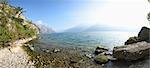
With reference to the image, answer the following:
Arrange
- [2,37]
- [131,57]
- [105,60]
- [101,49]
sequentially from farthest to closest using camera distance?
[101,49] → [2,37] → [105,60] → [131,57]

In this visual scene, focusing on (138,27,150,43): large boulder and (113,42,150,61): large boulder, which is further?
(138,27,150,43): large boulder

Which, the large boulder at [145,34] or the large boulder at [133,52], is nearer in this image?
the large boulder at [133,52]

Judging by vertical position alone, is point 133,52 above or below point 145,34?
below

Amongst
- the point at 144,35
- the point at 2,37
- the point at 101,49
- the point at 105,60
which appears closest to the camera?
the point at 105,60

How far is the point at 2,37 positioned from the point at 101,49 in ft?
74.5

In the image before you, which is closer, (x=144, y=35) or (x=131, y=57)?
(x=131, y=57)

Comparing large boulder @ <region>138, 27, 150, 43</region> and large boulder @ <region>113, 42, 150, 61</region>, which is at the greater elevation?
large boulder @ <region>138, 27, 150, 43</region>

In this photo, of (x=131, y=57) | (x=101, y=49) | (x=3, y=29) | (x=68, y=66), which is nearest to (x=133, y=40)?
(x=101, y=49)

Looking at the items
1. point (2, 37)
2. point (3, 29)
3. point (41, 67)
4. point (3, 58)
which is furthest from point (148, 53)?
point (3, 29)

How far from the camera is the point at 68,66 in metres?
37.2

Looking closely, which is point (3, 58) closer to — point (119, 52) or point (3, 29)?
point (119, 52)

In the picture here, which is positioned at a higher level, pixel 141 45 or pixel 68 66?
pixel 141 45

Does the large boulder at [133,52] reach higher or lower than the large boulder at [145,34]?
lower

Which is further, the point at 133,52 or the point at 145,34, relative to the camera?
the point at 145,34
